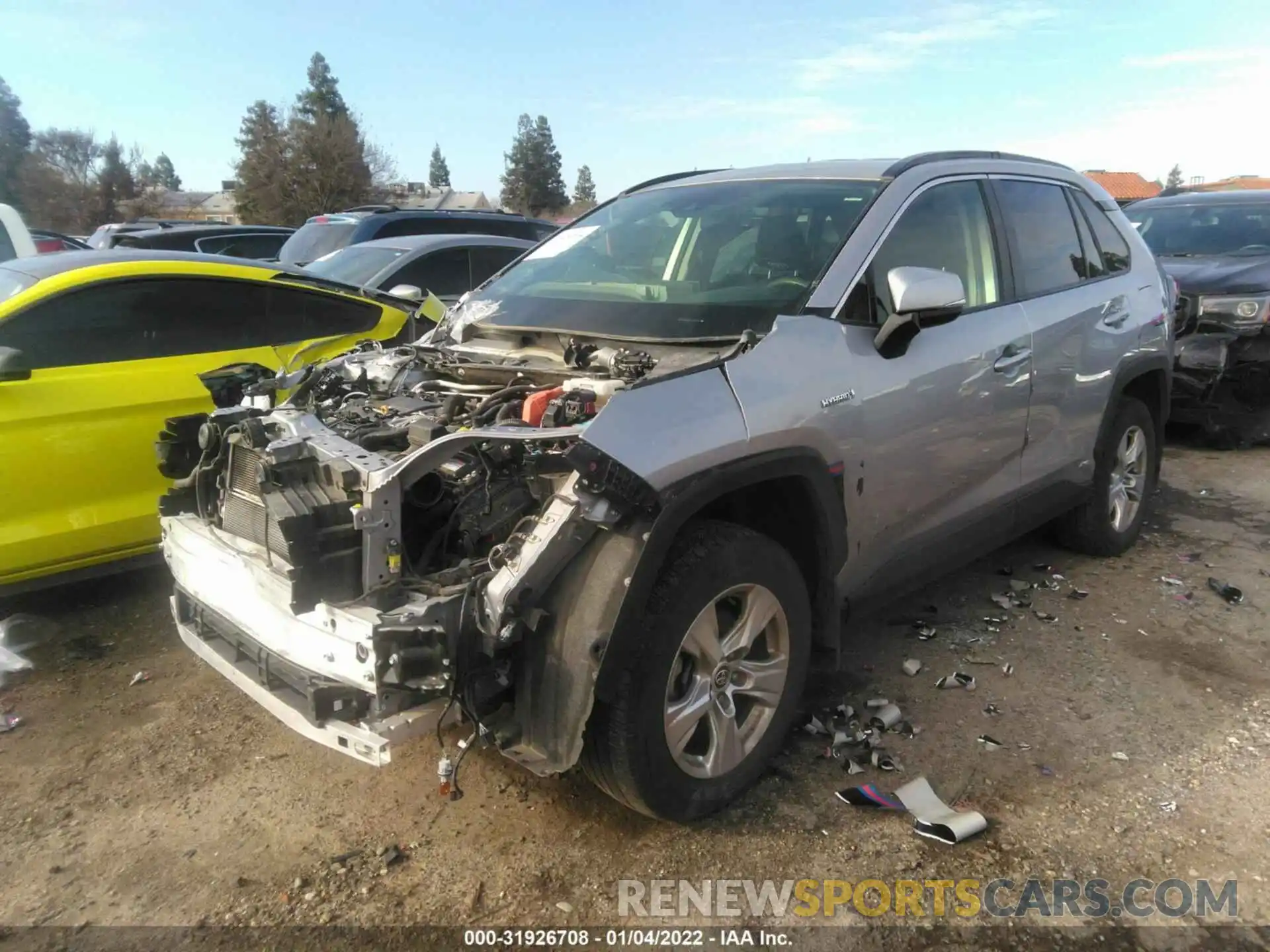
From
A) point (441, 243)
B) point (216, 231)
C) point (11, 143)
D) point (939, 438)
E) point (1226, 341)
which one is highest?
point (11, 143)

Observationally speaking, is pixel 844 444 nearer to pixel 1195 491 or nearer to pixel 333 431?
pixel 333 431

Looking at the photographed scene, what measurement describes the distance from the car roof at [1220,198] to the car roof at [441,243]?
6.03 metres

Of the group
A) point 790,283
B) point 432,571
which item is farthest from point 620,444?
point 790,283

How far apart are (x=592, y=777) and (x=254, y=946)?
98cm

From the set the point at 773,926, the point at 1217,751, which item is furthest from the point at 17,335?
the point at 1217,751

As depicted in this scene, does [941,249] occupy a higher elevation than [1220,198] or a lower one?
lower

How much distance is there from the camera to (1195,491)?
6.29 metres

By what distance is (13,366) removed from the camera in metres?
3.88

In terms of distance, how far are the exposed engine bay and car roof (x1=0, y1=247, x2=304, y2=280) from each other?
1.95m

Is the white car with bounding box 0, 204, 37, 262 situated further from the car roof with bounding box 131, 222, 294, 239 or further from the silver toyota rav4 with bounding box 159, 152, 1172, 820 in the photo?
the silver toyota rav4 with bounding box 159, 152, 1172, 820

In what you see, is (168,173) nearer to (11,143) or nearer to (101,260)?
(11,143)

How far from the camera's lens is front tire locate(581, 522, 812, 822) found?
8.24 ft

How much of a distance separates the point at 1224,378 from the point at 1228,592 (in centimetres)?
316

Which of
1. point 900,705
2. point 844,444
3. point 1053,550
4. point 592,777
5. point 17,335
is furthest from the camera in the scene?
point 1053,550
